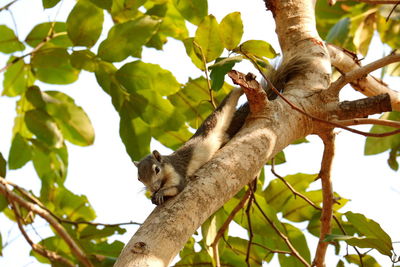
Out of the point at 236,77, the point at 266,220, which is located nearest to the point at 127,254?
the point at 236,77

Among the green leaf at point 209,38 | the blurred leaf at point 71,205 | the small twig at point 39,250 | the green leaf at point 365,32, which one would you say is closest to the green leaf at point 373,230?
the green leaf at point 209,38

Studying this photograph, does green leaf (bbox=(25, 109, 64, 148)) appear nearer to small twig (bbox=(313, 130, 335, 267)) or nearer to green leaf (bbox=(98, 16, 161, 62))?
green leaf (bbox=(98, 16, 161, 62))

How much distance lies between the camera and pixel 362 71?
7.18 ft

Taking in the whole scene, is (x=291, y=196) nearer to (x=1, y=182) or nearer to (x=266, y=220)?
(x=266, y=220)

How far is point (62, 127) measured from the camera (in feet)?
10.8

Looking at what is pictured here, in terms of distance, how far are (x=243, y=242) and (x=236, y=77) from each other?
1.18 meters

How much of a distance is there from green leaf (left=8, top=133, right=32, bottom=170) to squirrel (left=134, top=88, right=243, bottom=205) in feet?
2.43

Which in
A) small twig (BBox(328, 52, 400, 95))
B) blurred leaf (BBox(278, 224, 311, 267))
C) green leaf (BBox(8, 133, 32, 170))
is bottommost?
blurred leaf (BBox(278, 224, 311, 267))

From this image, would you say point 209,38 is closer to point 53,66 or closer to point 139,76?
point 139,76

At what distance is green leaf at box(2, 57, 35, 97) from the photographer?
3.49m

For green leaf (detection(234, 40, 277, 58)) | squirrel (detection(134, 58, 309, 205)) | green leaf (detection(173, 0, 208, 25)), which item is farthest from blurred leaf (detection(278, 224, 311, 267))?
green leaf (detection(173, 0, 208, 25))

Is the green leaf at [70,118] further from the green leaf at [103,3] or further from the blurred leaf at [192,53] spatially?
the blurred leaf at [192,53]

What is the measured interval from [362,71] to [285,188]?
97cm

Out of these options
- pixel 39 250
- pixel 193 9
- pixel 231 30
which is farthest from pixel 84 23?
pixel 39 250
